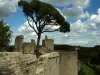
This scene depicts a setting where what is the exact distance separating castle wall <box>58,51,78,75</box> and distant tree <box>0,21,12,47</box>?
29.5ft

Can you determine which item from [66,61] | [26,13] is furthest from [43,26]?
[66,61]

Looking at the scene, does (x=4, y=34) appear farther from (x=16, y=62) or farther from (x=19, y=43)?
(x=16, y=62)

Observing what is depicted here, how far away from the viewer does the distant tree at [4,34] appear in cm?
2230

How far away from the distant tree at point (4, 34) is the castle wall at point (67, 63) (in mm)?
8990

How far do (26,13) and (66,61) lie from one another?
954cm

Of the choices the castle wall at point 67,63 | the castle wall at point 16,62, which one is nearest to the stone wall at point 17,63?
the castle wall at point 16,62

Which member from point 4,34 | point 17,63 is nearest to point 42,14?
point 4,34

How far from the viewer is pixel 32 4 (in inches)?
873

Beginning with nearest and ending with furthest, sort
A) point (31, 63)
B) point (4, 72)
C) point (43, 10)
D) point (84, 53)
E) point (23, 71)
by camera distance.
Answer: point (4, 72) < point (23, 71) < point (31, 63) < point (43, 10) < point (84, 53)

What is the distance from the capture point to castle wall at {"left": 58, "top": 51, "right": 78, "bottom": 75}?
14266mm

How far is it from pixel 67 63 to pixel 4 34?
387 inches

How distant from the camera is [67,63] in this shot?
14594mm

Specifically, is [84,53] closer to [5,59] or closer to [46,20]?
[46,20]

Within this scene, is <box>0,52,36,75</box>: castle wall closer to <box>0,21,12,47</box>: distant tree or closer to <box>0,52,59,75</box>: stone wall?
<box>0,52,59,75</box>: stone wall
